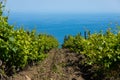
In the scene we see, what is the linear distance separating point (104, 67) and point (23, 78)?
2.78m

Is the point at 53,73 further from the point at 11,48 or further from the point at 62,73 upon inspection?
the point at 11,48

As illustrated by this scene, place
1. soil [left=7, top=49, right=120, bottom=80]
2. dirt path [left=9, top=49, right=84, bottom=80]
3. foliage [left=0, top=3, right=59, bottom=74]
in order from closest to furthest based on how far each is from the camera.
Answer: foliage [left=0, top=3, right=59, bottom=74] → soil [left=7, top=49, right=120, bottom=80] → dirt path [left=9, top=49, right=84, bottom=80]

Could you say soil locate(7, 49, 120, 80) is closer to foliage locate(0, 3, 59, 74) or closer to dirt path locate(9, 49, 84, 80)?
dirt path locate(9, 49, 84, 80)

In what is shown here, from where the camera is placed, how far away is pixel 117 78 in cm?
1339

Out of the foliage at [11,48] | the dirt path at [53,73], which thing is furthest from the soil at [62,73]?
the foliage at [11,48]

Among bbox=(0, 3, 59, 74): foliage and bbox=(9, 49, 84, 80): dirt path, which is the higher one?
Result: bbox=(0, 3, 59, 74): foliage

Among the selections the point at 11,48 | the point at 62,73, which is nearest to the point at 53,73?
the point at 62,73

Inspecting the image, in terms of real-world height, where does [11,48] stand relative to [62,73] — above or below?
above

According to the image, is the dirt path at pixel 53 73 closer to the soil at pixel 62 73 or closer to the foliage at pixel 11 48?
the soil at pixel 62 73

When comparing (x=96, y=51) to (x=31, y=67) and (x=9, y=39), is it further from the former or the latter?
(x=31, y=67)

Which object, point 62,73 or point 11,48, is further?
point 62,73

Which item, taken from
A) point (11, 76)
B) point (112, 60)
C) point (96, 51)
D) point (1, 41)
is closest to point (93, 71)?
point (96, 51)

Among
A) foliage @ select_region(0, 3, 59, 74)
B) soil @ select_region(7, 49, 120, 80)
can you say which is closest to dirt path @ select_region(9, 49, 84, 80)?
soil @ select_region(7, 49, 120, 80)

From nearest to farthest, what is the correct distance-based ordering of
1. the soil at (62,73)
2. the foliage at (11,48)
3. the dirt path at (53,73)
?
1. the foliage at (11,48)
2. the soil at (62,73)
3. the dirt path at (53,73)
